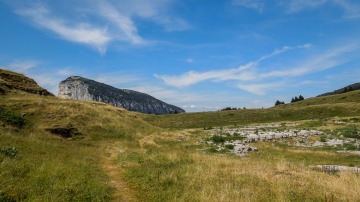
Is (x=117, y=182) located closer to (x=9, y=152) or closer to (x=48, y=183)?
(x=48, y=183)

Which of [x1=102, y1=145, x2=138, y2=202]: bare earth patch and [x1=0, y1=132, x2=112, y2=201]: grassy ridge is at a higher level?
[x1=0, y1=132, x2=112, y2=201]: grassy ridge

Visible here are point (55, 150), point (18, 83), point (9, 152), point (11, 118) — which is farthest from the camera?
point (18, 83)

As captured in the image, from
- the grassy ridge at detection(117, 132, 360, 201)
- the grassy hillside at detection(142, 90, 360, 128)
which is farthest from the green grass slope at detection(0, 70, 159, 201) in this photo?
the grassy hillside at detection(142, 90, 360, 128)

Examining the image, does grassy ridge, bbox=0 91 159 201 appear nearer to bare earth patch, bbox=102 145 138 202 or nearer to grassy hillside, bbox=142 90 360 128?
bare earth patch, bbox=102 145 138 202

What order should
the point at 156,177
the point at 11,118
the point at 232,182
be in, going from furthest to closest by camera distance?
the point at 11,118, the point at 156,177, the point at 232,182

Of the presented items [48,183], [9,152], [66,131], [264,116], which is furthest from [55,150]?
[264,116]

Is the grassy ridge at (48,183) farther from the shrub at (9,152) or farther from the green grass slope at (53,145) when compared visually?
the shrub at (9,152)

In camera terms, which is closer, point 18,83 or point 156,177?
point 156,177

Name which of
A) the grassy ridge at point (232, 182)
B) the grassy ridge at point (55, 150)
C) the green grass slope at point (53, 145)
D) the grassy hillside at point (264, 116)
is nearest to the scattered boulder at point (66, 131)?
the green grass slope at point (53, 145)

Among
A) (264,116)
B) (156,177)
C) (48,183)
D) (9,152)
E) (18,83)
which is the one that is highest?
(18,83)

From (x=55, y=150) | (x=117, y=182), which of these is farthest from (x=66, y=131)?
(x=117, y=182)

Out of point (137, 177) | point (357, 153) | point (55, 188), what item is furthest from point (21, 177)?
point (357, 153)

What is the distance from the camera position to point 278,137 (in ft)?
130

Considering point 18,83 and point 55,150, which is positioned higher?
point 18,83
